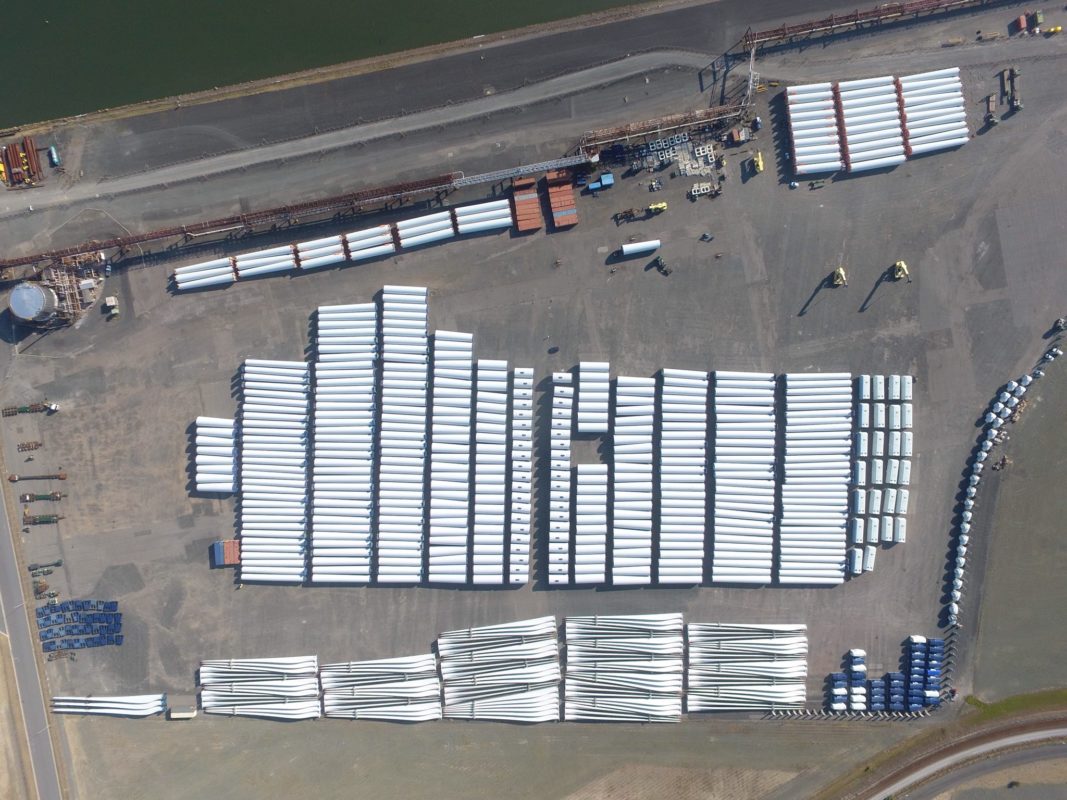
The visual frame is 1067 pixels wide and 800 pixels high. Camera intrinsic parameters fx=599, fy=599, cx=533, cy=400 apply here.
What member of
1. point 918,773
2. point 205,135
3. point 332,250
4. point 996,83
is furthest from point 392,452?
point 996,83

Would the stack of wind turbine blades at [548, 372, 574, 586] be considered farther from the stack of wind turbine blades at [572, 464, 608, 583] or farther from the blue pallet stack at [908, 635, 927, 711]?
the blue pallet stack at [908, 635, 927, 711]

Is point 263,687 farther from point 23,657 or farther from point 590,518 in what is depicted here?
point 590,518

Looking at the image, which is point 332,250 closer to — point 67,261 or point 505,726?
point 67,261

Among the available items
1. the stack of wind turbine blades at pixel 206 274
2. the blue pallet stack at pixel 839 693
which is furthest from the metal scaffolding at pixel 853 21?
the blue pallet stack at pixel 839 693

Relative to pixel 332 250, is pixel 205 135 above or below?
above

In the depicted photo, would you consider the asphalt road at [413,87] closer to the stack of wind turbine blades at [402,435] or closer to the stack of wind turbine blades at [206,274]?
the stack of wind turbine blades at [206,274]

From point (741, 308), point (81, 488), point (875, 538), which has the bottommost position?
point (875, 538)

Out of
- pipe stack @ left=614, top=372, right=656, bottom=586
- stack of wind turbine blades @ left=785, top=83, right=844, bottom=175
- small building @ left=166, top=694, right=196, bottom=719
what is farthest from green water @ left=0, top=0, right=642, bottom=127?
small building @ left=166, top=694, right=196, bottom=719
